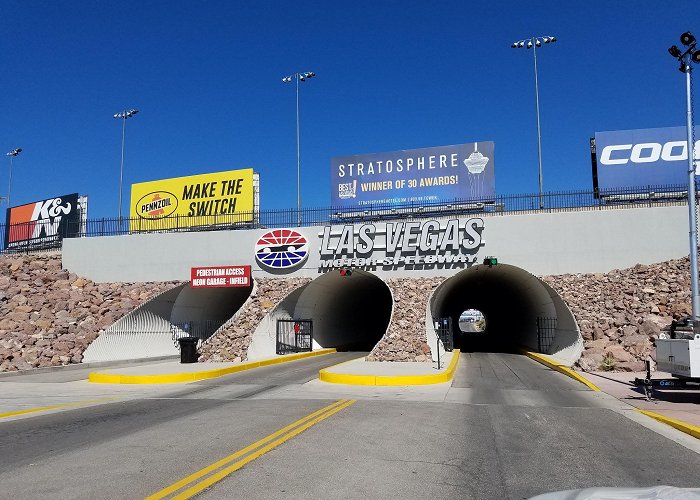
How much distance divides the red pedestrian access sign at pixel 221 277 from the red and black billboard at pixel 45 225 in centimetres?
1125

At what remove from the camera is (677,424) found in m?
9.41

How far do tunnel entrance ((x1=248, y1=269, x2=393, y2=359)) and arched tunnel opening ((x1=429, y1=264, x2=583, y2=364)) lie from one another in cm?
493

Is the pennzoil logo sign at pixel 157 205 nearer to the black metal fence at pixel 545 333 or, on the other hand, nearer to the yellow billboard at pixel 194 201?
the yellow billboard at pixel 194 201

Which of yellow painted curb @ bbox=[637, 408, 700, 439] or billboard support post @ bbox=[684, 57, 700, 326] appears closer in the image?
yellow painted curb @ bbox=[637, 408, 700, 439]

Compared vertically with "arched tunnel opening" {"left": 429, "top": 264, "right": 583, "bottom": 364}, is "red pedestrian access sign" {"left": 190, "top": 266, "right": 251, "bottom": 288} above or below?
above

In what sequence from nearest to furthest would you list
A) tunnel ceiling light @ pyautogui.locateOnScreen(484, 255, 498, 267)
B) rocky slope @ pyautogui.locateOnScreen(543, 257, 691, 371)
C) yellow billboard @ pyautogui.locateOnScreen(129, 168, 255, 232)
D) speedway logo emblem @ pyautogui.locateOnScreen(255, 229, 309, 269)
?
1. rocky slope @ pyautogui.locateOnScreen(543, 257, 691, 371)
2. tunnel ceiling light @ pyautogui.locateOnScreen(484, 255, 498, 267)
3. speedway logo emblem @ pyautogui.locateOnScreen(255, 229, 309, 269)
4. yellow billboard @ pyautogui.locateOnScreen(129, 168, 255, 232)

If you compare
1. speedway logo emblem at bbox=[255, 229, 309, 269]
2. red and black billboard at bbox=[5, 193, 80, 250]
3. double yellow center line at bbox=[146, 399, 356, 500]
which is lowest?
double yellow center line at bbox=[146, 399, 356, 500]

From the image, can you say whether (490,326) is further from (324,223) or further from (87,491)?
(87,491)

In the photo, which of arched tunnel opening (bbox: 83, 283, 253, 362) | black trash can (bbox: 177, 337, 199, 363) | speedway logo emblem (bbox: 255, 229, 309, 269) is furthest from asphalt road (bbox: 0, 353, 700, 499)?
speedway logo emblem (bbox: 255, 229, 309, 269)

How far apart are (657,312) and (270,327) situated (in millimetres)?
15966

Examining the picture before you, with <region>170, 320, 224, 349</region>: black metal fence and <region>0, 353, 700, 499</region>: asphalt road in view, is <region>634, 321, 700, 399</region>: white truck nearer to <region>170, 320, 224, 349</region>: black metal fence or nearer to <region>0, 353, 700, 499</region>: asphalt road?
<region>0, 353, 700, 499</region>: asphalt road

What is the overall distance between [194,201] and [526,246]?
21520 millimetres

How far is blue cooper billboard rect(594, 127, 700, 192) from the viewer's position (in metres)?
27.5

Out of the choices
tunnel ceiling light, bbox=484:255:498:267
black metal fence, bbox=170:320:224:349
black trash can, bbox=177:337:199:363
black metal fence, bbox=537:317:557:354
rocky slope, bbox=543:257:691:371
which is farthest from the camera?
black metal fence, bbox=170:320:224:349
